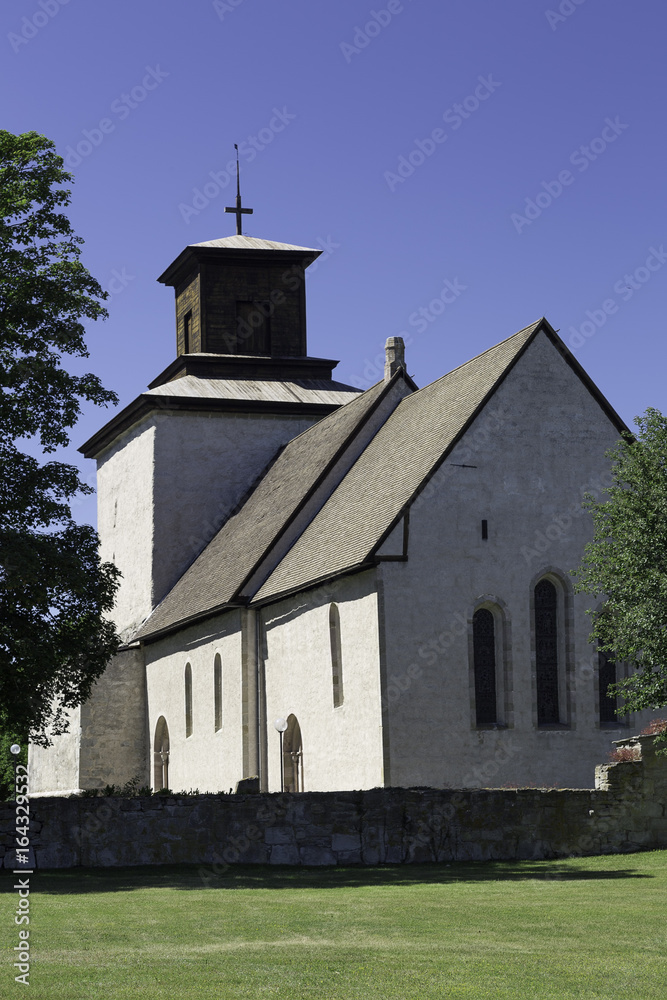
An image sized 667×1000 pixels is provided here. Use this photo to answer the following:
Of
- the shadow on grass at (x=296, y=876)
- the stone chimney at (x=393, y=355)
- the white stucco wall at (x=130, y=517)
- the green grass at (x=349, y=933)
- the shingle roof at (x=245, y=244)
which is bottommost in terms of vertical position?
the shadow on grass at (x=296, y=876)

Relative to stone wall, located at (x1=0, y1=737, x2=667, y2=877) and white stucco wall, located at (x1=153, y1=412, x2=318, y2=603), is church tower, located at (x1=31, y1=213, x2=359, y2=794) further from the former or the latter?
stone wall, located at (x1=0, y1=737, x2=667, y2=877)

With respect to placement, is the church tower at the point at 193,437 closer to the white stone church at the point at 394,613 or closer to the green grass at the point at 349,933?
the white stone church at the point at 394,613

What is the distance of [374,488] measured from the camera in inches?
1239

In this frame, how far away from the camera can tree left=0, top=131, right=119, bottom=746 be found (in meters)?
24.3

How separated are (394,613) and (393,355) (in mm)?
11135

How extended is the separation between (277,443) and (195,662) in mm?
9965

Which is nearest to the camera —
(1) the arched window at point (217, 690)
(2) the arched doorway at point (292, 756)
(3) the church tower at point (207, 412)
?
(2) the arched doorway at point (292, 756)

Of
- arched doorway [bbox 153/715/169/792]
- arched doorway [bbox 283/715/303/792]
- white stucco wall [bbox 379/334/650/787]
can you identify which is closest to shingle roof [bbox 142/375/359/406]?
arched doorway [bbox 153/715/169/792]

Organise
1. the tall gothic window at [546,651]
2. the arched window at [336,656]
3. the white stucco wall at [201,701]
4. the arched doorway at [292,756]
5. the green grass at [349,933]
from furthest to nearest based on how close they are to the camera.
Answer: the white stucco wall at [201,701], the arched doorway at [292,756], the arched window at [336,656], the tall gothic window at [546,651], the green grass at [349,933]

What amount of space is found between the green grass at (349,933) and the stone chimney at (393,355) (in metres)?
18.6

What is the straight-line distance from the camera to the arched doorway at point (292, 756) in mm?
31891

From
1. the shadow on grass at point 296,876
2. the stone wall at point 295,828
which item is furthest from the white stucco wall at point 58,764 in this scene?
the shadow on grass at point 296,876

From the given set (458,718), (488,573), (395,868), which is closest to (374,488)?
(488,573)

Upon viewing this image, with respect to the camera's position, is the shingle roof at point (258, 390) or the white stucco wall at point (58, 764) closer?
the white stucco wall at point (58, 764)
